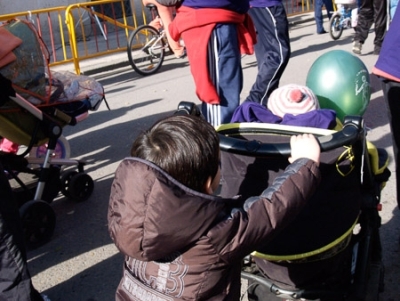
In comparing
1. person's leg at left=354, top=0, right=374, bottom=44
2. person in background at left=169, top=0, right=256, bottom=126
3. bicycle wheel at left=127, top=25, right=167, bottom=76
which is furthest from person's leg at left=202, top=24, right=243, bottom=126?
bicycle wheel at left=127, top=25, right=167, bottom=76

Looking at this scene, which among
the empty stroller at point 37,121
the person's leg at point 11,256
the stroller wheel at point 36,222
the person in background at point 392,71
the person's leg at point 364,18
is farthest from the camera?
the person's leg at point 364,18

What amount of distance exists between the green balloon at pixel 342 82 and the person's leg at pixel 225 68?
57cm

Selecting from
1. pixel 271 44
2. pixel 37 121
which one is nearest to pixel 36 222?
pixel 37 121

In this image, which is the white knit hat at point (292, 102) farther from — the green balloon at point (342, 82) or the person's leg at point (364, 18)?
the person's leg at point (364, 18)

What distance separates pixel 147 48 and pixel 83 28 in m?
1.57

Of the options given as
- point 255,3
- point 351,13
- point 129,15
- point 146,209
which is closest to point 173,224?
point 146,209

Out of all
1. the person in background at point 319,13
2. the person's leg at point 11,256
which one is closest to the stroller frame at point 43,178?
the person's leg at point 11,256

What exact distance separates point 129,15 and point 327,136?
11.2m

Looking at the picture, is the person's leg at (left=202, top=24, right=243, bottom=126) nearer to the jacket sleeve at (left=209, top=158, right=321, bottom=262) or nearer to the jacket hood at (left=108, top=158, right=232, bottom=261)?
the jacket sleeve at (left=209, top=158, right=321, bottom=262)

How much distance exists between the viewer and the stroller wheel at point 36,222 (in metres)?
3.64

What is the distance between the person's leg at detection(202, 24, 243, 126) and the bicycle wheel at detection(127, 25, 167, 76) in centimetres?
568

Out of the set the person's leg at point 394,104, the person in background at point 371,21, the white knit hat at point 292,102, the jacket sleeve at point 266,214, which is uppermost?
the white knit hat at point 292,102

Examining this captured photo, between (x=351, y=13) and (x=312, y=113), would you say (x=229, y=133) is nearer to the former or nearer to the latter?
(x=312, y=113)

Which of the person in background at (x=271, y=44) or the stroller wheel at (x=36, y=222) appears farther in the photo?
the person in background at (x=271, y=44)
